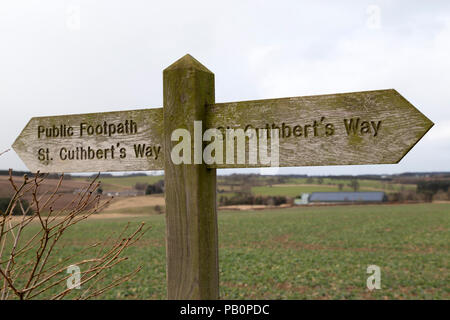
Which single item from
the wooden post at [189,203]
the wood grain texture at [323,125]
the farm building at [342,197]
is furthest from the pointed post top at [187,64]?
the farm building at [342,197]

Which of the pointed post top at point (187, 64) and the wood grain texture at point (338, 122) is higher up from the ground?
the pointed post top at point (187, 64)

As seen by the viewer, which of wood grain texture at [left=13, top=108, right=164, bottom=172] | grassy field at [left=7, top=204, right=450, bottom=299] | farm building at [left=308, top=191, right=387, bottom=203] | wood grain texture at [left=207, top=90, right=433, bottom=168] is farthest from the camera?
farm building at [left=308, top=191, right=387, bottom=203]

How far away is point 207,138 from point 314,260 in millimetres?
13105

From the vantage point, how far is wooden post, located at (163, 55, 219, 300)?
6.74ft

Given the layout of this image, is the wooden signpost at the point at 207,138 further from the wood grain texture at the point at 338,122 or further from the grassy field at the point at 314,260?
the grassy field at the point at 314,260

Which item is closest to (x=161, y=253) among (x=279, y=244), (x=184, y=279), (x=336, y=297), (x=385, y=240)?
(x=279, y=244)

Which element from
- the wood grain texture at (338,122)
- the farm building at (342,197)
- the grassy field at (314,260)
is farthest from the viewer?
the farm building at (342,197)

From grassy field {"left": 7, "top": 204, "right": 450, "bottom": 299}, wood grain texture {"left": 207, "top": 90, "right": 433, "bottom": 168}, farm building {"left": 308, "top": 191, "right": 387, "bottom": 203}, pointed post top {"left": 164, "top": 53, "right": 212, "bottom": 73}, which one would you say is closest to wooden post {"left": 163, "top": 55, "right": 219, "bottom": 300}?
pointed post top {"left": 164, "top": 53, "right": 212, "bottom": 73}

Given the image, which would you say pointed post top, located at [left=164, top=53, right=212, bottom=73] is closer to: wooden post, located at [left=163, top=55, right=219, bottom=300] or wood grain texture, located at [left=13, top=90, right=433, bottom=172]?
wooden post, located at [left=163, top=55, right=219, bottom=300]

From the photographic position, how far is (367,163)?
1.90 meters

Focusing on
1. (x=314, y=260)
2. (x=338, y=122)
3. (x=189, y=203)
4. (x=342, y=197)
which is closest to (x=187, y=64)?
(x=189, y=203)

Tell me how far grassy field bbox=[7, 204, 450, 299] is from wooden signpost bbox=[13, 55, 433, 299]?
7.90 metres

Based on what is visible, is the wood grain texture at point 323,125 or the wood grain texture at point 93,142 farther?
the wood grain texture at point 93,142

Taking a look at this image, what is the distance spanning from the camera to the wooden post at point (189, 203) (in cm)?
205
